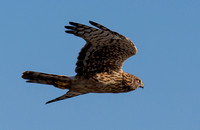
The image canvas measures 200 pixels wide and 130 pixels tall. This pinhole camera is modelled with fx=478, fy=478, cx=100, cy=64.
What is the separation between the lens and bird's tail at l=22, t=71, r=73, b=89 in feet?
37.7

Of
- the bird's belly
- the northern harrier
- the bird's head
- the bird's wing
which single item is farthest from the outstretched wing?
the bird's wing

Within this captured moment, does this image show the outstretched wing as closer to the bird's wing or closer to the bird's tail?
the bird's tail

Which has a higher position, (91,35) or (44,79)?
(91,35)

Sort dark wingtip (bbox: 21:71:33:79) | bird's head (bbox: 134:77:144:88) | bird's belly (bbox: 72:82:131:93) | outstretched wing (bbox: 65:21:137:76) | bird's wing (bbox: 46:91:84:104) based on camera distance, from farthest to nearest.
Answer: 1. bird's wing (bbox: 46:91:84:104)
2. bird's head (bbox: 134:77:144:88)
3. bird's belly (bbox: 72:82:131:93)
4. dark wingtip (bbox: 21:71:33:79)
5. outstretched wing (bbox: 65:21:137:76)

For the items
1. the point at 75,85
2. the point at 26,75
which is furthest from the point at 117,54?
the point at 26,75

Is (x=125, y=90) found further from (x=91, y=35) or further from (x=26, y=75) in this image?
(x=26, y=75)

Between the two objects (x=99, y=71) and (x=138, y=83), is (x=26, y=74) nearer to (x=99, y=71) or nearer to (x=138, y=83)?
(x=99, y=71)

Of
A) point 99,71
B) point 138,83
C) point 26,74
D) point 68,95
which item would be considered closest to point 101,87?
point 99,71

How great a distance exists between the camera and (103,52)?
1181 cm

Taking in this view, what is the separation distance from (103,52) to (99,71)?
19.2 inches

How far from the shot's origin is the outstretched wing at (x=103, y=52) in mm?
11293

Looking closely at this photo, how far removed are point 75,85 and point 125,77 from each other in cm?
126

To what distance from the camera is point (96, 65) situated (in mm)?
11914

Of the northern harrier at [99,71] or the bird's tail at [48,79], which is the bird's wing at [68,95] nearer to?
the northern harrier at [99,71]
